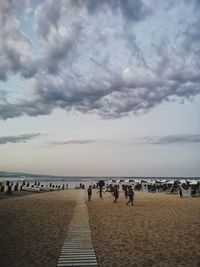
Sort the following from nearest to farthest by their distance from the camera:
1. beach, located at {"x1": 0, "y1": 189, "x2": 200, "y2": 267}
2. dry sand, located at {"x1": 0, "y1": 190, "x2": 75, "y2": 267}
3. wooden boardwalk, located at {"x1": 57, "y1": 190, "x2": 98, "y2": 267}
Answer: wooden boardwalk, located at {"x1": 57, "y1": 190, "x2": 98, "y2": 267}, dry sand, located at {"x1": 0, "y1": 190, "x2": 75, "y2": 267}, beach, located at {"x1": 0, "y1": 189, "x2": 200, "y2": 267}

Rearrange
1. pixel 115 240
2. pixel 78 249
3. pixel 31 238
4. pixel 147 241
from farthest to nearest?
pixel 31 238 → pixel 115 240 → pixel 147 241 → pixel 78 249

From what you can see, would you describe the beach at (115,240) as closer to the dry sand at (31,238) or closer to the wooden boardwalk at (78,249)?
the dry sand at (31,238)

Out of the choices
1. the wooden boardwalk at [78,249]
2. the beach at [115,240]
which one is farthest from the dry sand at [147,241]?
the wooden boardwalk at [78,249]

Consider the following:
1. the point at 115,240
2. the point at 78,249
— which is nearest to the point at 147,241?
the point at 115,240

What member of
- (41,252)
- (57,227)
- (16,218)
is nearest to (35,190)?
(16,218)

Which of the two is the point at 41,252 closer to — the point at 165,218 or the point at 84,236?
the point at 84,236

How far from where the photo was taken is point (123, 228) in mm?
17016

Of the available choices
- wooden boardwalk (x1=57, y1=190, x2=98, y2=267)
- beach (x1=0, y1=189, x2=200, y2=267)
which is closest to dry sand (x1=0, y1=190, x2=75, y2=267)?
beach (x1=0, y1=189, x2=200, y2=267)

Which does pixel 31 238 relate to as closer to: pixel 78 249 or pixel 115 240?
pixel 78 249

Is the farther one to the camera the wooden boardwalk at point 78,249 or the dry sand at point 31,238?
the dry sand at point 31,238

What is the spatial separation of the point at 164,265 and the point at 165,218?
426 inches

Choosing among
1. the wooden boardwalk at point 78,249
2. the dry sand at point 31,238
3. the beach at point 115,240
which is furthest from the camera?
the beach at point 115,240

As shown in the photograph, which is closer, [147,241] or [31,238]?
[147,241]

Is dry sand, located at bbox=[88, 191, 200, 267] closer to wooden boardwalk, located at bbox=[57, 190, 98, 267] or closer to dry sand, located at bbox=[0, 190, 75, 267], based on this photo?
wooden boardwalk, located at bbox=[57, 190, 98, 267]
